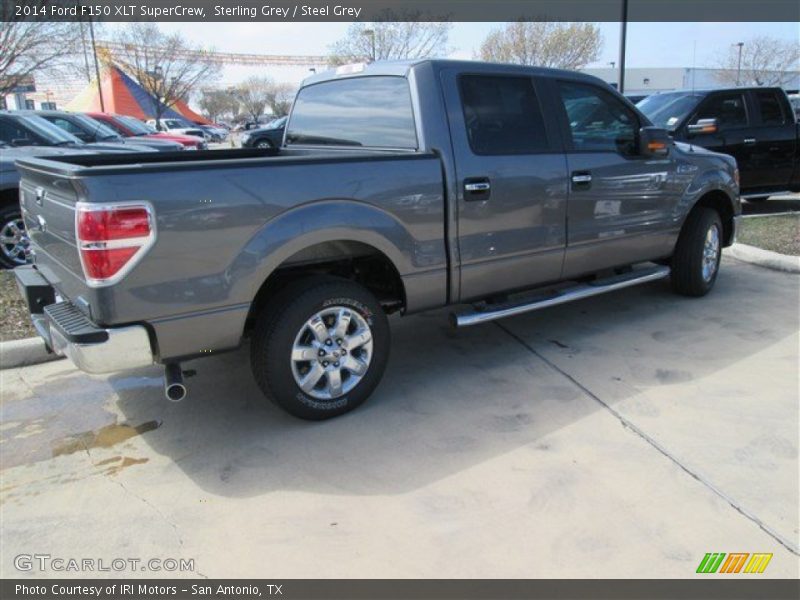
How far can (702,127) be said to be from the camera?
884 cm

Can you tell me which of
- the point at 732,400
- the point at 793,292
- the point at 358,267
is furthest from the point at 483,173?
the point at 793,292

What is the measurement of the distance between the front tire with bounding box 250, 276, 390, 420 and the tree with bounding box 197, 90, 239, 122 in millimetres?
86111

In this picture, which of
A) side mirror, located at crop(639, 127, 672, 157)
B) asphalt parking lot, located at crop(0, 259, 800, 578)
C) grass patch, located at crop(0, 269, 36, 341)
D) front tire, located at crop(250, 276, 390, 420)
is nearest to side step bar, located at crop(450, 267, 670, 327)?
asphalt parking lot, located at crop(0, 259, 800, 578)

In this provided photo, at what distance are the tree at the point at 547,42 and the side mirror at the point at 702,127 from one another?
30008mm

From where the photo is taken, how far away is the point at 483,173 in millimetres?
4031

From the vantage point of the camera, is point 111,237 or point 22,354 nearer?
point 111,237

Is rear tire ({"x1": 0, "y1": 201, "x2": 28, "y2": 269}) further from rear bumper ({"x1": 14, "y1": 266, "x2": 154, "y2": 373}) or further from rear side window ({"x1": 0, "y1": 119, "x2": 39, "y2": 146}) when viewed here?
rear bumper ({"x1": 14, "y1": 266, "x2": 154, "y2": 373})

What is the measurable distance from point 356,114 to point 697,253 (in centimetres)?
321

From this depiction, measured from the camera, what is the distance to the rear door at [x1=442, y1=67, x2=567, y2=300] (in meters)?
4.02

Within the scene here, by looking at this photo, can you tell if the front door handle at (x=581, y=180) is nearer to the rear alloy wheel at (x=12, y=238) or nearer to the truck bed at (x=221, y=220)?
the truck bed at (x=221, y=220)

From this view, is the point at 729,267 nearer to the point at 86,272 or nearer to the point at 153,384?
the point at 153,384

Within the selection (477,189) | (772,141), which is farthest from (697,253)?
(772,141)

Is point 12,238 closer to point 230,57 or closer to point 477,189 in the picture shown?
point 477,189

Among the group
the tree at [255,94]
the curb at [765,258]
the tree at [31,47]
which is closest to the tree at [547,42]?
the tree at [31,47]
